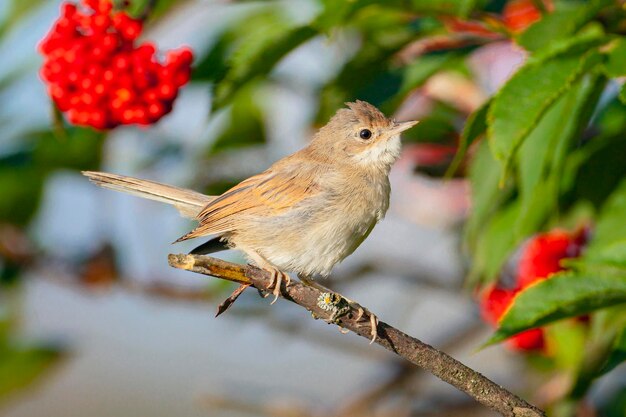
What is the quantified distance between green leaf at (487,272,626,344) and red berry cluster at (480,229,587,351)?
0.89 metres

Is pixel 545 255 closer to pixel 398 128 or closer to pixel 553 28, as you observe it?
pixel 398 128

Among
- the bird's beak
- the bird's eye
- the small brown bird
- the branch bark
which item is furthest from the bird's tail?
the branch bark

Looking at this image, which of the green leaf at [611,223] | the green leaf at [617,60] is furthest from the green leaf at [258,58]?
the green leaf at [611,223]

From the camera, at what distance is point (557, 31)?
247cm

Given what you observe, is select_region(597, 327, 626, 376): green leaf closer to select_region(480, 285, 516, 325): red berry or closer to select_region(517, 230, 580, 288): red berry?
select_region(517, 230, 580, 288): red berry

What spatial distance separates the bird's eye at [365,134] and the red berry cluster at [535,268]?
730 mm

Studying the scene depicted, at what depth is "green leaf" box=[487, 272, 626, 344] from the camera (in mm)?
2041

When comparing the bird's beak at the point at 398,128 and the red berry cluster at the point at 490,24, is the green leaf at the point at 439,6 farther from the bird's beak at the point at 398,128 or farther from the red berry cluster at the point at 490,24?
the bird's beak at the point at 398,128

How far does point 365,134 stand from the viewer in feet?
10.3

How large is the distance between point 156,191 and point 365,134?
0.76 metres

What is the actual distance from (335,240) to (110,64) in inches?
35.0

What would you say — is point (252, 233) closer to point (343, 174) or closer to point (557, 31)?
point (343, 174)

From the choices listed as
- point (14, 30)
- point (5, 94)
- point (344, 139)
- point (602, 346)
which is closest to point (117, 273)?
point (5, 94)

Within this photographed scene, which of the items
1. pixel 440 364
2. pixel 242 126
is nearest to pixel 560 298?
pixel 440 364
